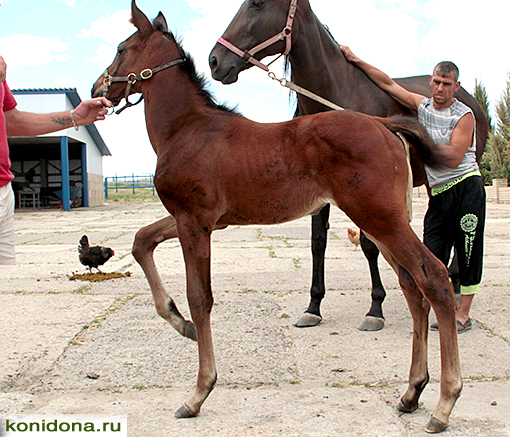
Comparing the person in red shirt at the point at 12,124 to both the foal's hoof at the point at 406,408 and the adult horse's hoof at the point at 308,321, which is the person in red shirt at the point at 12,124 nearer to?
the adult horse's hoof at the point at 308,321

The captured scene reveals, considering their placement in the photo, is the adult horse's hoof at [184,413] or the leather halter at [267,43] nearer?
the adult horse's hoof at [184,413]

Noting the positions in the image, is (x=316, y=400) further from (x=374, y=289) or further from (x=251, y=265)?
(x=251, y=265)

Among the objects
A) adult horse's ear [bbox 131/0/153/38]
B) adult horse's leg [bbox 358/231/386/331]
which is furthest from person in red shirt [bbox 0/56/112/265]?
adult horse's leg [bbox 358/231/386/331]

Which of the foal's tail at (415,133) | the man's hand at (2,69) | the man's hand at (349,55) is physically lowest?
the foal's tail at (415,133)

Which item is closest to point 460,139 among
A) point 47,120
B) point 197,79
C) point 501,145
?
point 197,79

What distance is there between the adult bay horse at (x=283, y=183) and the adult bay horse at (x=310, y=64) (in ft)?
2.55

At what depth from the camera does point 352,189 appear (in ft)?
8.57

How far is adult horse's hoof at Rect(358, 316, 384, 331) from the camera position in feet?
13.4

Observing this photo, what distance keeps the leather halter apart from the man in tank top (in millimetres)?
837

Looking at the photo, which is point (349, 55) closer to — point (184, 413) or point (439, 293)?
point (439, 293)

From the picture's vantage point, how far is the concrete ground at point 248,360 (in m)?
2.55

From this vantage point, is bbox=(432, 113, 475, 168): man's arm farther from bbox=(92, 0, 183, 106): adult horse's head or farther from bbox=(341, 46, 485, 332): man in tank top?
bbox=(92, 0, 183, 106): adult horse's head

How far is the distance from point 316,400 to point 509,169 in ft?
72.3

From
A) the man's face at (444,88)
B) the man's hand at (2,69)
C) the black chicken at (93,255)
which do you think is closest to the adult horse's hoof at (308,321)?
the man's face at (444,88)
